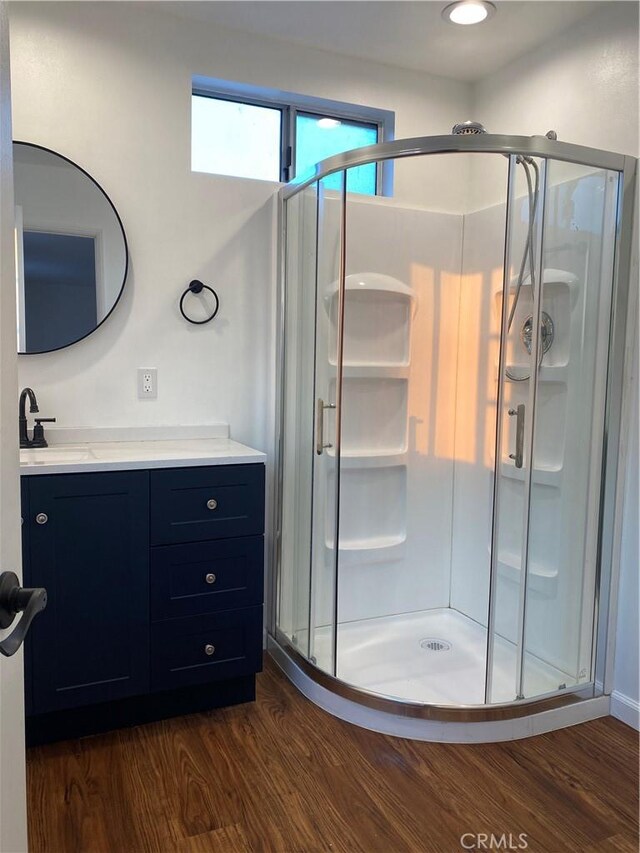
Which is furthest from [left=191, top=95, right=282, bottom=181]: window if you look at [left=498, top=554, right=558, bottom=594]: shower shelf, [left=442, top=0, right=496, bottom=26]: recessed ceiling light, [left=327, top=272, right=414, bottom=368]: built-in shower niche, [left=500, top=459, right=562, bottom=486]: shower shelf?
[left=498, top=554, right=558, bottom=594]: shower shelf

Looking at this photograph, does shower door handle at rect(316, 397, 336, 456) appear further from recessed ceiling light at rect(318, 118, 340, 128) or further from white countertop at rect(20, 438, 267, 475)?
recessed ceiling light at rect(318, 118, 340, 128)

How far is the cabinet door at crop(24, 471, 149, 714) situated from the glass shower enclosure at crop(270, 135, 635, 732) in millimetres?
700

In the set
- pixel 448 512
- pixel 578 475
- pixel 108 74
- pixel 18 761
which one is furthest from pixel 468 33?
pixel 18 761

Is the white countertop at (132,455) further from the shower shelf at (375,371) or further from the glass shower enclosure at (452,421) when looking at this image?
the shower shelf at (375,371)

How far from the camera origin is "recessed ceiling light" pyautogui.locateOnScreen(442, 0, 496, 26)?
94.1 inches

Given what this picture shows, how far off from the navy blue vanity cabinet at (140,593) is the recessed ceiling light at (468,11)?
1.89m

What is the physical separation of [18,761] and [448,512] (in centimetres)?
245

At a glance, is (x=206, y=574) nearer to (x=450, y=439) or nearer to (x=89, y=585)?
(x=89, y=585)

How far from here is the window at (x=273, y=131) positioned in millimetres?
2752

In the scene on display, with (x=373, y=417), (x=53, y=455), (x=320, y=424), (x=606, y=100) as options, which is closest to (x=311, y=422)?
(x=320, y=424)

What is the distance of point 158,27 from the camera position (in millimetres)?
2521

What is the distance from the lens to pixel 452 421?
3.05m

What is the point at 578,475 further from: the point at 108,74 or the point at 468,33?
the point at 108,74

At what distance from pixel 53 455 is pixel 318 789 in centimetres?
141
